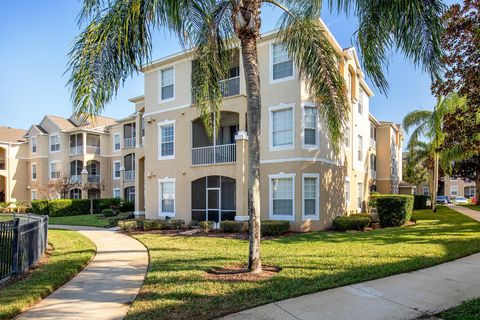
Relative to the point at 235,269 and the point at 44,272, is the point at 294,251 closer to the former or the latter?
the point at 235,269

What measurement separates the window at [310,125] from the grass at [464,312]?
11815 millimetres

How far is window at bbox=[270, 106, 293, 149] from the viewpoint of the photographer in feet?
56.9

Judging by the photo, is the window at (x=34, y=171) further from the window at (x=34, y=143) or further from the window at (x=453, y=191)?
the window at (x=453, y=191)

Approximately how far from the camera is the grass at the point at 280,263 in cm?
628

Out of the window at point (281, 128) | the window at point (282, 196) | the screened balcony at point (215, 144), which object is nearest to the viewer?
the window at point (282, 196)

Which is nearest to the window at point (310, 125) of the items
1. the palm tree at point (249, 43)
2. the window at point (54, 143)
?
the palm tree at point (249, 43)

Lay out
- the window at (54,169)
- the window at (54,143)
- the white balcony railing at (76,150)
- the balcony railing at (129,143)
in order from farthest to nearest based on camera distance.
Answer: the window at (54,143), the window at (54,169), the white balcony railing at (76,150), the balcony railing at (129,143)

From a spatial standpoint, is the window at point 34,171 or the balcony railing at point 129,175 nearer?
the balcony railing at point 129,175

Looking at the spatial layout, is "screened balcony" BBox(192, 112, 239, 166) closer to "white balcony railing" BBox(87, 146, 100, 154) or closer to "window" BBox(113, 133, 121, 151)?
"window" BBox(113, 133, 121, 151)

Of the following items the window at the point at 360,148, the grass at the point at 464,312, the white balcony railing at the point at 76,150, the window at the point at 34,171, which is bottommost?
the grass at the point at 464,312

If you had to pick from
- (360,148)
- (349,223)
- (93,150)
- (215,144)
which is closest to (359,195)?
(360,148)

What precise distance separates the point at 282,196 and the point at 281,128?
3.29 meters

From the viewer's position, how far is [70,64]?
6.93 meters

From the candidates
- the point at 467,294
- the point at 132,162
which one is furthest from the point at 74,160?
the point at 467,294
